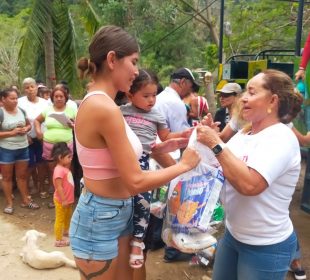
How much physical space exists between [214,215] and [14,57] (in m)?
28.4

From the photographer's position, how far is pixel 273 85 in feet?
6.17

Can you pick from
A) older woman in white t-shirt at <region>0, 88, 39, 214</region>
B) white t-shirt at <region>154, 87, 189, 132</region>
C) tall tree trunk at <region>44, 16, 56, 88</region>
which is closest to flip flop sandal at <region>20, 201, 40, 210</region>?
older woman in white t-shirt at <region>0, 88, 39, 214</region>

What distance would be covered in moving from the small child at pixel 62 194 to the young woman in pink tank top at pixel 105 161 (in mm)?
2546

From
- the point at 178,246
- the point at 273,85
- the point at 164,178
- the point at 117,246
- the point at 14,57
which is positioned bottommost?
the point at 14,57

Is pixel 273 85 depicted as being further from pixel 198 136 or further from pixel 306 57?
pixel 306 57

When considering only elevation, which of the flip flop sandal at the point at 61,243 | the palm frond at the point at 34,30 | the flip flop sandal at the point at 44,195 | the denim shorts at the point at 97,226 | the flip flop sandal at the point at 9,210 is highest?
the denim shorts at the point at 97,226

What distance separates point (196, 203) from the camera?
2020 millimetres

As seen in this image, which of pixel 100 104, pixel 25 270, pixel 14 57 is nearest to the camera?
pixel 100 104

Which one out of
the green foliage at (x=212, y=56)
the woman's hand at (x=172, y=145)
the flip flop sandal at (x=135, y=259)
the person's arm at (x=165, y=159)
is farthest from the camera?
the green foliage at (x=212, y=56)

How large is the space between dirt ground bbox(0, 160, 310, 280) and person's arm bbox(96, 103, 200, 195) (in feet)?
7.20

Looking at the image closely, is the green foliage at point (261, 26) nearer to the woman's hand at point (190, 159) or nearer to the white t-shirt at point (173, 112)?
the white t-shirt at point (173, 112)

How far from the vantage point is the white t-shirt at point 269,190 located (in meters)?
1.77

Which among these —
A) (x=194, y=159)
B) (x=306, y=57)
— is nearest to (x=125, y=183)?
(x=194, y=159)

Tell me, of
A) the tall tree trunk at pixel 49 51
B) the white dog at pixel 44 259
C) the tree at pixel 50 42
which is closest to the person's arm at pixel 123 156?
the white dog at pixel 44 259
